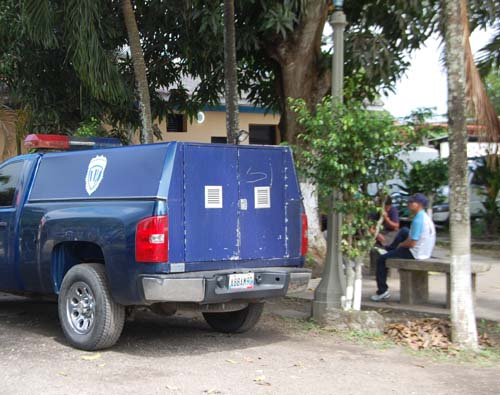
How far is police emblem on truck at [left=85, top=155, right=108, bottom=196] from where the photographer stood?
7.02 m

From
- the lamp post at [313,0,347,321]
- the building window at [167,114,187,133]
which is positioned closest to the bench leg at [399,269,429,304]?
the lamp post at [313,0,347,321]

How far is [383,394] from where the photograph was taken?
5.69 meters

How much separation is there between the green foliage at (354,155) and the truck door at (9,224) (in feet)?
10.7

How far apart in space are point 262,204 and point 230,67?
4150 millimetres

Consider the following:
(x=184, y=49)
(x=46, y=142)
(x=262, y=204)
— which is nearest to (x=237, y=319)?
(x=262, y=204)

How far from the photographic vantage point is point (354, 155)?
7.76 m

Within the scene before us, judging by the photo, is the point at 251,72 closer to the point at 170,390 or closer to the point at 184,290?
the point at 184,290

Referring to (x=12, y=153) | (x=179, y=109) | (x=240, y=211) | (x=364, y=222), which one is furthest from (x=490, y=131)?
(x=12, y=153)

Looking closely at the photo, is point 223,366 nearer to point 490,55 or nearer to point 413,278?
point 413,278

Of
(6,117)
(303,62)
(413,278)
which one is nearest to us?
(413,278)

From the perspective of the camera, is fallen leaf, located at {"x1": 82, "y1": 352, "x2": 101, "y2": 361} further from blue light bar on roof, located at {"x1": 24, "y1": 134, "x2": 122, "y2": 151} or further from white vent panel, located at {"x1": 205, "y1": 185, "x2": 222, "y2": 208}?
blue light bar on roof, located at {"x1": 24, "y1": 134, "x2": 122, "y2": 151}

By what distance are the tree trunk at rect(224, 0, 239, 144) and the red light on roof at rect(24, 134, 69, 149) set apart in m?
2.61

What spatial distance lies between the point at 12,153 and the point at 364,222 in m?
12.5

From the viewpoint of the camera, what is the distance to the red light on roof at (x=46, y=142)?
8523 millimetres
